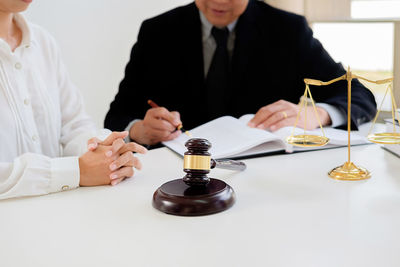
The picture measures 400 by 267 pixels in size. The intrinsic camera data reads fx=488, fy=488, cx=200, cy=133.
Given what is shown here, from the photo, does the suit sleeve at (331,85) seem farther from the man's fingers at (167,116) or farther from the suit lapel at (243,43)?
the man's fingers at (167,116)

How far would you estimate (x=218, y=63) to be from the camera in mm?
2223

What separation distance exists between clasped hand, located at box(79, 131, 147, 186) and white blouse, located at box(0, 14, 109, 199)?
4cm

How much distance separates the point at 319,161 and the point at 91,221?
69cm

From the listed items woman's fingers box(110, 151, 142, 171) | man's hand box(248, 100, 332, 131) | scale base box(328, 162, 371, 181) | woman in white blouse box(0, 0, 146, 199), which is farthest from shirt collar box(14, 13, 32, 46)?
scale base box(328, 162, 371, 181)

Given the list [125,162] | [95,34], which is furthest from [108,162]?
[95,34]

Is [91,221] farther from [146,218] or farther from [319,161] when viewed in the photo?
[319,161]

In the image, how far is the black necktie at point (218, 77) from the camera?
2209 mm

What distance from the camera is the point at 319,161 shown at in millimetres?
1375

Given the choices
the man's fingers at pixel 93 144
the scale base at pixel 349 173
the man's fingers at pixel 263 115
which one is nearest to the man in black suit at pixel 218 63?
Answer: the man's fingers at pixel 263 115

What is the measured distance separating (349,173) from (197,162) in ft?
1.38

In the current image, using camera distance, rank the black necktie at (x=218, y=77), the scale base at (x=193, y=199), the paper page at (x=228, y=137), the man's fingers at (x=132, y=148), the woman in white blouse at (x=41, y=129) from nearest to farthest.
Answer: the scale base at (x=193, y=199)
the woman in white blouse at (x=41, y=129)
the man's fingers at (x=132, y=148)
the paper page at (x=228, y=137)
the black necktie at (x=218, y=77)

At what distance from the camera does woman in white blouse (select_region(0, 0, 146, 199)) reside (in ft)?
3.81

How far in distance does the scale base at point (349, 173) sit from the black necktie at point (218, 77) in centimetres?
107

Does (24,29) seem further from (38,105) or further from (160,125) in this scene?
(160,125)
